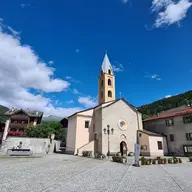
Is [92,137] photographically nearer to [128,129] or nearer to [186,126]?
[128,129]

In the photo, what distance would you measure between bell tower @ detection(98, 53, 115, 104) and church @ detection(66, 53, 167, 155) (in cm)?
590

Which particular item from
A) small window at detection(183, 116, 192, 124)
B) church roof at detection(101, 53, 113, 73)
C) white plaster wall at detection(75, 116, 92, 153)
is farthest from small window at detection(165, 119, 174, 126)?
church roof at detection(101, 53, 113, 73)

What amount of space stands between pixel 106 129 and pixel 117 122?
10.1 feet

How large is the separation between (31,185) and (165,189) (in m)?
5.77

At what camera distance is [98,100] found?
124 feet

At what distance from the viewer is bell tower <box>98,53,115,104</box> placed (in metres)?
35.7

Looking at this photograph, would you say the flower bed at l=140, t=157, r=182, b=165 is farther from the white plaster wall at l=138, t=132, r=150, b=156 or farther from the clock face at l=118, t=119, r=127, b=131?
the clock face at l=118, t=119, r=127, b=131

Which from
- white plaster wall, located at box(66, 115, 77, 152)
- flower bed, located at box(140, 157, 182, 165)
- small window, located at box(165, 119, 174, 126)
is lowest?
flower bed, located at box(140, 157, 182, 165)

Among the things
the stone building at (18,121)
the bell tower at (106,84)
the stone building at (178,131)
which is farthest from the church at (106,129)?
the stone building at (18,121)

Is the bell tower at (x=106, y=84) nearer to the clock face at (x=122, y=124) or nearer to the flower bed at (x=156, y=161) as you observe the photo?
the clock face at (x=122, y=124)

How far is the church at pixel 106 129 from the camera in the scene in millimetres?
25562

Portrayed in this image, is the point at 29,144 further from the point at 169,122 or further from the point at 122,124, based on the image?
the point at 169,122

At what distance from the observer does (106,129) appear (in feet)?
84.4

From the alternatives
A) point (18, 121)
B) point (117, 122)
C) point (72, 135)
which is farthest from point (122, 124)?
point (18, 121)
